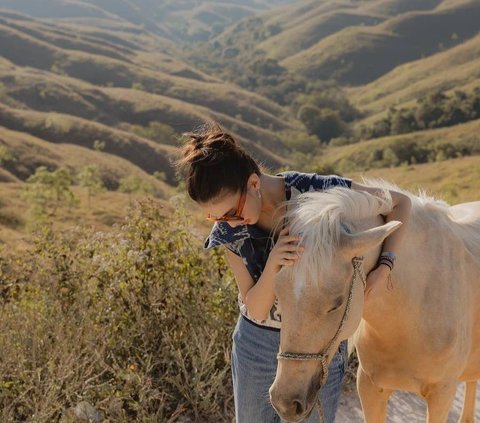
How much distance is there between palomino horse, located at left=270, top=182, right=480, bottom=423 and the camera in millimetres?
2092

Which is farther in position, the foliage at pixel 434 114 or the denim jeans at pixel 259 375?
the foliage at pixel 434 114

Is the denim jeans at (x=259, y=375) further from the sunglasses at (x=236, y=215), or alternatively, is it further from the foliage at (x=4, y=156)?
the foliage at (x=4, y=156)

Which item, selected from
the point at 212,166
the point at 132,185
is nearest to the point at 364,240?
the point at 212,166

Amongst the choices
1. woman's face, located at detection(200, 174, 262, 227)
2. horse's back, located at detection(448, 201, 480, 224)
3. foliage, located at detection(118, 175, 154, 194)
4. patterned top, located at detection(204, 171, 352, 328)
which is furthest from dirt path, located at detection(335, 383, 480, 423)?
foliage, located at detection(118, 175, 154, 194)

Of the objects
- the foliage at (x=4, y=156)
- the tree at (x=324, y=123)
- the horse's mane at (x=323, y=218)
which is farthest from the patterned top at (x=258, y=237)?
the tree at (x=324, y=123)

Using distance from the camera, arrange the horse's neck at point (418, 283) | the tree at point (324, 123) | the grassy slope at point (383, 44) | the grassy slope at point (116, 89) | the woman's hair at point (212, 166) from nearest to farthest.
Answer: the woman's hair at point (212, 166), the horse's neck at point (418, 283), the grassy slope at point (116, 89), the tree at point (324, 123), the grassy slope at point (383, 44)

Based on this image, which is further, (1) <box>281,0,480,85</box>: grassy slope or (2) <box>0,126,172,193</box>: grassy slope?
(1) <box>281,0,480,85</box>: grassy slope

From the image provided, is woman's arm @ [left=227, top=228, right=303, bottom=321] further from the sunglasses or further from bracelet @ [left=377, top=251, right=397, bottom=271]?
bracelet @ [left=377, top=251, right=397, bottom=271]

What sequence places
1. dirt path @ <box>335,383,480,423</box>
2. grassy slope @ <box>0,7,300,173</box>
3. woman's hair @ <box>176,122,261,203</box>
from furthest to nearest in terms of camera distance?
grassy slope @ <box>0,7,300,173</box> → dirt path @ <box>335,383,480,423</box> → woman's hair @ <box>176,122,261,203</box>

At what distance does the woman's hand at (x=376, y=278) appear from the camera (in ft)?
7.46

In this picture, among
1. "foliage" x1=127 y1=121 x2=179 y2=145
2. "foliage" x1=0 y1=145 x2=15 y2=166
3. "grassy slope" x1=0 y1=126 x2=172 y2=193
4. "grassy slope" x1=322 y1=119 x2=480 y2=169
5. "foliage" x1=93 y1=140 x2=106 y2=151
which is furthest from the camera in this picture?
"foliage" x1=127 y1=121 x2=179 y2=145

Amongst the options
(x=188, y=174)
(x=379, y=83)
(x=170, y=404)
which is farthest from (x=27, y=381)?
(x=379, y=83)

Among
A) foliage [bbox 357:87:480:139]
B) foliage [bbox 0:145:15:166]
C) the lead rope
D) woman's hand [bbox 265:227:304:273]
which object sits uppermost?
woman's hand [bbox 265:227:304:273]

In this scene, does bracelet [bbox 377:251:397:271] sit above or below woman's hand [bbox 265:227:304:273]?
below
